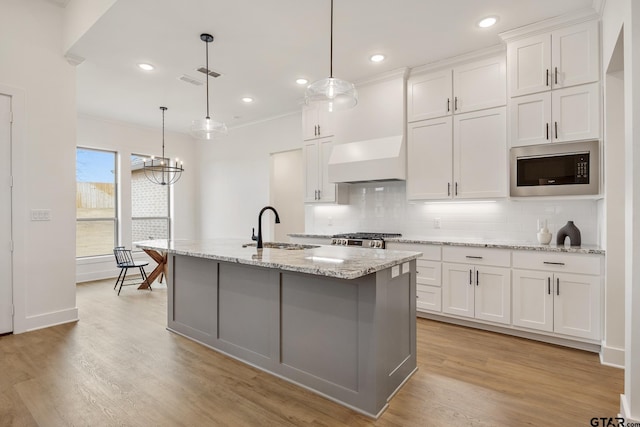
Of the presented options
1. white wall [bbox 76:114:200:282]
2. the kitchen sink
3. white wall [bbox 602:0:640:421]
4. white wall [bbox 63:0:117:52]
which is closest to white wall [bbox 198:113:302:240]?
white wall [bbox 76:114:200:282]

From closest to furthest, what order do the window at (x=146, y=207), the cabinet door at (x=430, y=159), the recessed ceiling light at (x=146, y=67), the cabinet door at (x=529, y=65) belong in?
1. the cabinet door at (x=529, y=65)
2. the cabinet door at (x=430, y=159)
3. the recessed ceiling light at (x=146, y=67)
4. the window at (x=146, y=207)

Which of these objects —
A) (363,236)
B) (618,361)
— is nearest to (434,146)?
(363,236)

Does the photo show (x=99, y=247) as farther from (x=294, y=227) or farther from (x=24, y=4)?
(x=24, y=4)

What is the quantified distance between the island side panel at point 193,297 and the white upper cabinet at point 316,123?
2.64m

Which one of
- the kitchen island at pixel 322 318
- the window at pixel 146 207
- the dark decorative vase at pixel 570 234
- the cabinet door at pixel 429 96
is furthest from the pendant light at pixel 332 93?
the window at pixel 146 207

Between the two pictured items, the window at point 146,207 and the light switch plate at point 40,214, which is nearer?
the light switch plate at point 40,214

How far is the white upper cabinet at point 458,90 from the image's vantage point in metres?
3.52

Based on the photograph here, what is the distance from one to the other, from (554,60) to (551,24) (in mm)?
314

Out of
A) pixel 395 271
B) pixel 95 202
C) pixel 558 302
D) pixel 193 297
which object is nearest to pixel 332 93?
pixel 395 271

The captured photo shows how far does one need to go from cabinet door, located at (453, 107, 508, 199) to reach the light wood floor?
149cm

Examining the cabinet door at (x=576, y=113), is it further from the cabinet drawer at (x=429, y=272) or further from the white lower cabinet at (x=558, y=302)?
the cabinet drawer at (x=429, y=272)

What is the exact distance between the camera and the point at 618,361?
103 inches


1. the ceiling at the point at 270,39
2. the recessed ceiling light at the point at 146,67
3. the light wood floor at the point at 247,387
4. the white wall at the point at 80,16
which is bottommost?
the light wood floor at the point at 247,387

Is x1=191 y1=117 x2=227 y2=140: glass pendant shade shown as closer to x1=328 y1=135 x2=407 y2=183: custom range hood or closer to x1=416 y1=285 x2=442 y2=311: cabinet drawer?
x1=328 y1=135 x2=407 y2=183: custom range hood
